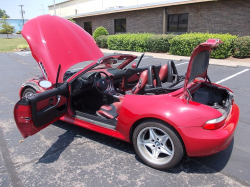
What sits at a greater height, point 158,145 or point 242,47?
point 242,47

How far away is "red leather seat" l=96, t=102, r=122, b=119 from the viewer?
11.1 feet

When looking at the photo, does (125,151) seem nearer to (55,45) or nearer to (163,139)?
(163,139)

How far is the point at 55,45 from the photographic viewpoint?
11.5 feet

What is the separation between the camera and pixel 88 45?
406 centimetres

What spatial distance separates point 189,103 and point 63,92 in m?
1.89

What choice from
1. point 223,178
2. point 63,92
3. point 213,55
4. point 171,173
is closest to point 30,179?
point 63,92

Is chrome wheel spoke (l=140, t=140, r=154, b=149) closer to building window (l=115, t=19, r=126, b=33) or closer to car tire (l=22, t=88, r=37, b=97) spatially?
car tire (l=22, t=88, r=37, b=97)

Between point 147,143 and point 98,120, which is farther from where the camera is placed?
point 98,120

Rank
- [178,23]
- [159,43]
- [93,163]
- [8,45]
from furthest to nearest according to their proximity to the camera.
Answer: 1. [8,45]
2. [178,23]
3. [159,43]
4. [93,163]

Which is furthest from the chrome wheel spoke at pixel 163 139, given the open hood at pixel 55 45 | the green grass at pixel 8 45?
the green grass at pixel 8 45

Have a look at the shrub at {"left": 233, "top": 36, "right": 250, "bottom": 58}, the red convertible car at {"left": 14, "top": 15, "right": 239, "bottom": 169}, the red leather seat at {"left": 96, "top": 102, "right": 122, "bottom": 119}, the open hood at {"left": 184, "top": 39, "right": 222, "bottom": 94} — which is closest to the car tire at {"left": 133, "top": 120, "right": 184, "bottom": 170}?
the red convertible car at {"left": 14, "top": 15, "right": 239, "bottom": 169}

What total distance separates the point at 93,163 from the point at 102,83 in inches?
57.6

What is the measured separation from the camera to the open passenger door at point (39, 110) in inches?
105

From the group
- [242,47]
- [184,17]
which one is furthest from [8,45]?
[242,47]
